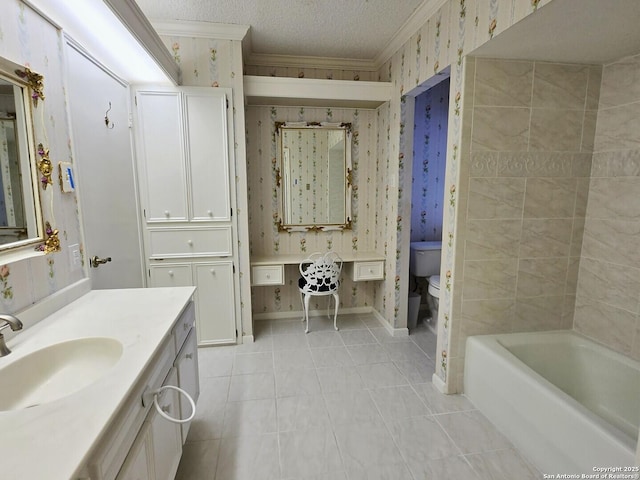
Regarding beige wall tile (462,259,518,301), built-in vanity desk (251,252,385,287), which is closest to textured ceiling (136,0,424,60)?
beige wall tile (462,259,518,301)

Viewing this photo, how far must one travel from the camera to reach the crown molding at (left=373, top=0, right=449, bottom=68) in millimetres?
2184

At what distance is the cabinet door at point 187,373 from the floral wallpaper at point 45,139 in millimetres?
638

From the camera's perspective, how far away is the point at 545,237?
211cm

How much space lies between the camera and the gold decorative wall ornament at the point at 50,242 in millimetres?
1446

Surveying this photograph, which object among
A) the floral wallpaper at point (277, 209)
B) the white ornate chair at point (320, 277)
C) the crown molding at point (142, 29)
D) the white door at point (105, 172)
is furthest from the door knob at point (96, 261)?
the white ornate chair at point (320, 277)

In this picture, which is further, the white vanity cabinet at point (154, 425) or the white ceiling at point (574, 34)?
the white ceiling at point (574, 34)

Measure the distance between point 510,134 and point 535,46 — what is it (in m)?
0.45

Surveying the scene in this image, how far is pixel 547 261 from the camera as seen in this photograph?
2.14 meters

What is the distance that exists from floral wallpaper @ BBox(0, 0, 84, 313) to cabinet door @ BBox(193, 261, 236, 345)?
1.10 metres

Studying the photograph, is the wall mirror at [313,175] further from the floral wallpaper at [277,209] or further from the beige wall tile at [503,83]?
the beige wall tile at [503,83]

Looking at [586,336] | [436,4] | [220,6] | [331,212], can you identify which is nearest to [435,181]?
[331,212]

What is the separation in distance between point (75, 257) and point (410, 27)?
2.71 m

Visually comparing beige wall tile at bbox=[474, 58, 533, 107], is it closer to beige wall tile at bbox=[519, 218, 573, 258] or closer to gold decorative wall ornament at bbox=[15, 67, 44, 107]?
beige wall tile at bbox=[519, 218, 573, 258]

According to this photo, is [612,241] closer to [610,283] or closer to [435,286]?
[610,283]
